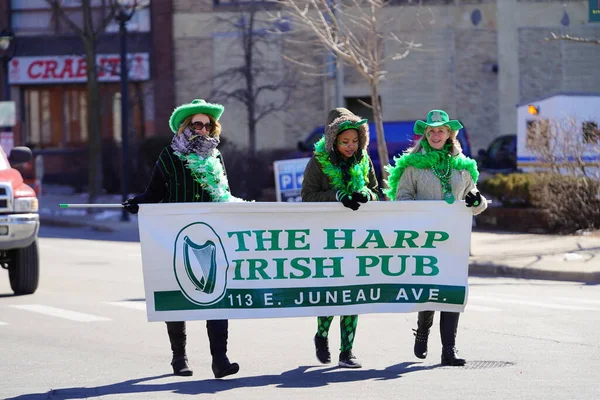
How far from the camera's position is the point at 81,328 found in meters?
11.0

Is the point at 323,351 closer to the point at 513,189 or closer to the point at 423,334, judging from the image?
the point at 423,334

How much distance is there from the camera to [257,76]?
39562 millimetres

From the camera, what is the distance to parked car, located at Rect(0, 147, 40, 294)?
13156mm

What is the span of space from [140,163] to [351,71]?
8638 millimetres

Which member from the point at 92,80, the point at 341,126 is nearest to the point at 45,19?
the point at 92,80

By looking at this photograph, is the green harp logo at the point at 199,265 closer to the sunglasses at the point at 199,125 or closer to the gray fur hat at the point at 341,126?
the sunglasses at the point at 199,125

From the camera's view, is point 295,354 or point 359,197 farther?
point 295,354

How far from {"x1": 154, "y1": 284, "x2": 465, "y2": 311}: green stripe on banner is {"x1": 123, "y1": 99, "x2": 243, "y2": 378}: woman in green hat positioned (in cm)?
17

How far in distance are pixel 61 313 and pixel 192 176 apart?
14.6 ft

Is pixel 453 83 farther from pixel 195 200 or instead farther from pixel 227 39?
pixel 195 200

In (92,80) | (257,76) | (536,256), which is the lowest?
(536,256)

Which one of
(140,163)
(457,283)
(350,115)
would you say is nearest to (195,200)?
(350,115)

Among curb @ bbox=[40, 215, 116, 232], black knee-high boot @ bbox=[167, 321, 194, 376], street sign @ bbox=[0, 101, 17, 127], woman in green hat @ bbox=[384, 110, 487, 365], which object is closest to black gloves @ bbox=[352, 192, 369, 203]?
woman in green hat @ bbox=[384, 110, 487, 365]

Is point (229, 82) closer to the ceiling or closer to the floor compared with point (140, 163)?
closer to the ceiling
